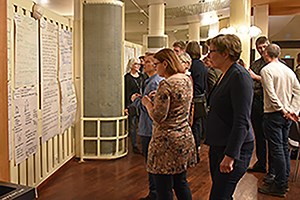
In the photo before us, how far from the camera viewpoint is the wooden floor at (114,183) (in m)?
3.81

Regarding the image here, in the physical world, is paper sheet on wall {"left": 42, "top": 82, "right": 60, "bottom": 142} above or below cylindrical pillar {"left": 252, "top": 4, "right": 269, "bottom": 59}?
below

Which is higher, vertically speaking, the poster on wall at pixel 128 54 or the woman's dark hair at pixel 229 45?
the poster on wall at pixel 128 54

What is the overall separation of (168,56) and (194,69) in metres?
1.90

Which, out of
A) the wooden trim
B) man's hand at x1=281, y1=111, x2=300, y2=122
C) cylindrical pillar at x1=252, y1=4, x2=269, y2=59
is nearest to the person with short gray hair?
the wooden trim

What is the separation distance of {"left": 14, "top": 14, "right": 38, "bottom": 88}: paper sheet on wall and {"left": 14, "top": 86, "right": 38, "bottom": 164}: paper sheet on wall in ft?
0.31

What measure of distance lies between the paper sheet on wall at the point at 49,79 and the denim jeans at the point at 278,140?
228 cm

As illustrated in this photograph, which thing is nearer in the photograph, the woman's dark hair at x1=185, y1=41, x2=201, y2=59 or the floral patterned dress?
the floral patterned dress

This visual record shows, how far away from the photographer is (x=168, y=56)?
2.71m

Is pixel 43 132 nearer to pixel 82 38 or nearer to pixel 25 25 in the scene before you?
pixel 25 25

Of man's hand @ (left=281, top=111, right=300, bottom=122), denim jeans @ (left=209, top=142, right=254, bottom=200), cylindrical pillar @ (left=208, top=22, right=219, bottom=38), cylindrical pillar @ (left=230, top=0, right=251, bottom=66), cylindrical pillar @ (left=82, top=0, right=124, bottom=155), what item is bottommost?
denim jeans @ (left=209, top=142, right=254, bottom=200)

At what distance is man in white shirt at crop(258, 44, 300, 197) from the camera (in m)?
3.70

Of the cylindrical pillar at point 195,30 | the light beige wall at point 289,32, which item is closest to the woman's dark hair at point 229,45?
the cylindrical pillar at point 195,30

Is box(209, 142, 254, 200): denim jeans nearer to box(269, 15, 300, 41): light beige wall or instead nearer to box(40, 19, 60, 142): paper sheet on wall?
box(40, 19, 60, 142): paper sheet on wall

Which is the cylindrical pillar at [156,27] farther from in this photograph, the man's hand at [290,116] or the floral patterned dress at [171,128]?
the floral patterned dress at [171,128]
